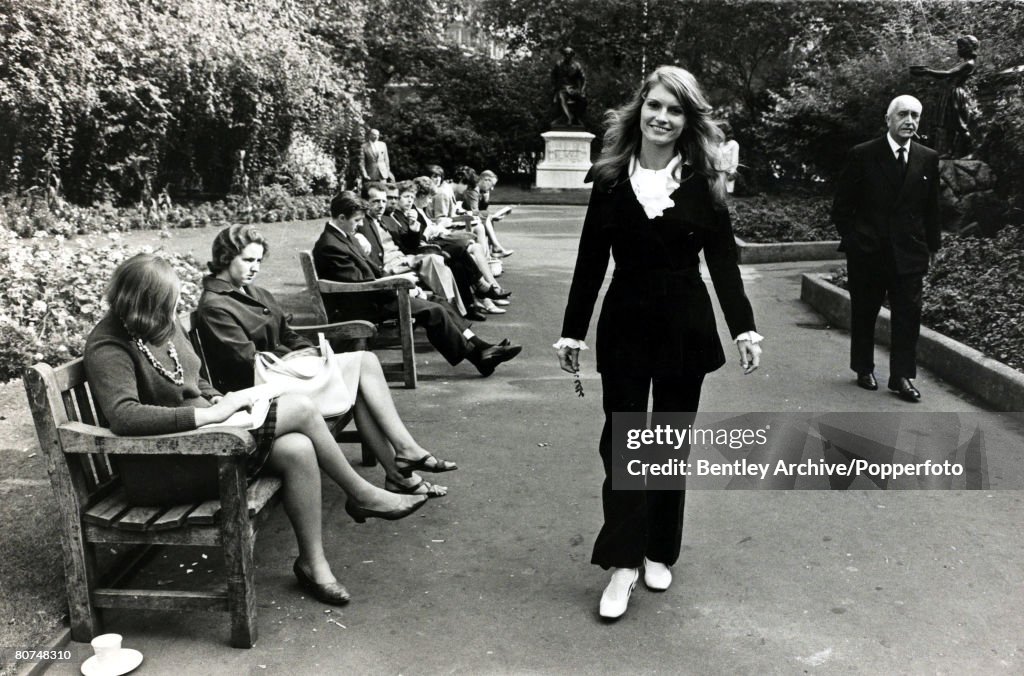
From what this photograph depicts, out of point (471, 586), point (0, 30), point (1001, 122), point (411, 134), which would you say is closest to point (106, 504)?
point (471, 586)

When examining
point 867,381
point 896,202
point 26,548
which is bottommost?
point 867,381

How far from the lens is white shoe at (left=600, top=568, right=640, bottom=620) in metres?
3.21

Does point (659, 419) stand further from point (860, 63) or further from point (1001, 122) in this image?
Answer: point (860, 63)

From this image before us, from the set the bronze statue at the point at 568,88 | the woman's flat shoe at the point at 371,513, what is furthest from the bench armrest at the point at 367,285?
the bronze statue at the point at 568,88

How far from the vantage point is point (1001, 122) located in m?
10.2

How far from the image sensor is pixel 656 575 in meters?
3.46

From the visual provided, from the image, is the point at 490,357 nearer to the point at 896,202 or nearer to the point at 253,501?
the point at 896,202

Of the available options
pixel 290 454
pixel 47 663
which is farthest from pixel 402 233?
pixel 47 663

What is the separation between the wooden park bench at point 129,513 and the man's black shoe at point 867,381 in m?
4.38

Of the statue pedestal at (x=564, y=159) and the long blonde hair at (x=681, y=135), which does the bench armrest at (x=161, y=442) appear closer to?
the long blonde hair at (x=681, y=135)

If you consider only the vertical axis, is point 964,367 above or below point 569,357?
→ below

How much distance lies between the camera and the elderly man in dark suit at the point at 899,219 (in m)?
5.98

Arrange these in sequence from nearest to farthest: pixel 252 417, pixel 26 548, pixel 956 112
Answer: pixel 252 417
pixel 26 548
pixel 956 112

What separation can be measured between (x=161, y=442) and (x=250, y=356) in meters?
1.18
